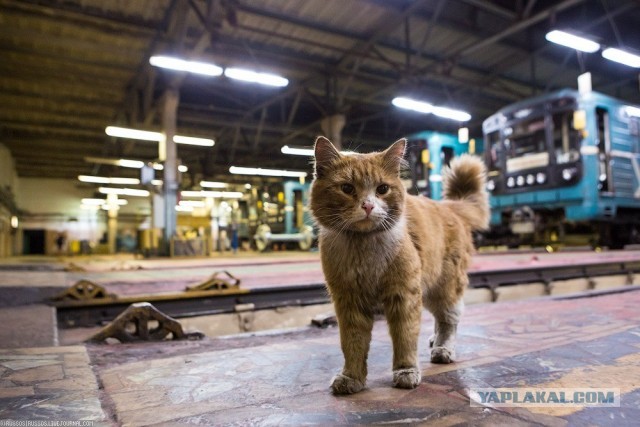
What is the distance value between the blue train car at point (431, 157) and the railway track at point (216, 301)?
7002 mm

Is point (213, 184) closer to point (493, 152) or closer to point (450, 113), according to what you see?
point (450, 113)

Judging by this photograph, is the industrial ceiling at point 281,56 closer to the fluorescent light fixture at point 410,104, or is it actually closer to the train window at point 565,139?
the fluorescent light fixture at point 410,104

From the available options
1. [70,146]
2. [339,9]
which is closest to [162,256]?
[339,9]

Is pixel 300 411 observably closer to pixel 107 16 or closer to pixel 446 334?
pixel 446 334

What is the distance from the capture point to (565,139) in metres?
9.59

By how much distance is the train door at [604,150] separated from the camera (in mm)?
9047

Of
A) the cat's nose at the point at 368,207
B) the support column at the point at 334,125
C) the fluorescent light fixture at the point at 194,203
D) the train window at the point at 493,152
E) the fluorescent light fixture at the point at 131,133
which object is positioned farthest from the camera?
the fluorescent light fixture at the point at 194,203

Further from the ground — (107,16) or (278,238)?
(107,16)

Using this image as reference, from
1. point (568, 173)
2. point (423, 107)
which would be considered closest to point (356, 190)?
point (568, 173)

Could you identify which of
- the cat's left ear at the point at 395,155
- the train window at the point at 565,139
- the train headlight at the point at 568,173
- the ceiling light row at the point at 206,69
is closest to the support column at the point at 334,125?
the ceiling light row at the point at 206,69

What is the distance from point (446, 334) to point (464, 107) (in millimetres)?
16658

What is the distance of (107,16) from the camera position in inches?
369

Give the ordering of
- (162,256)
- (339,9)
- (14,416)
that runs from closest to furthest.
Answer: (14,416) → (339,9) → (162,256)

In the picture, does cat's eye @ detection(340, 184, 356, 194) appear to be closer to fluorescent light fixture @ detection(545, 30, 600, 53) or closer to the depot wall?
fluorescent light fixture @ detection(545, 30, 600, 53)
